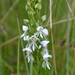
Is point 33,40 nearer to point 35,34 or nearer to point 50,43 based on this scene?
point 35,34

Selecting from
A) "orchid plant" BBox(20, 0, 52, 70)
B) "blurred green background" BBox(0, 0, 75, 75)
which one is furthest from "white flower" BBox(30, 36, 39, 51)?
"blurred green background" BBox(0, 0, 75, 75)

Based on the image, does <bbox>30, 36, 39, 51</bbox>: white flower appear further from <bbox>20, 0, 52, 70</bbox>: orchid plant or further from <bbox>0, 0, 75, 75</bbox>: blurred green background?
<bbox>0, 0, 75, 75</bbox>: blurred green background

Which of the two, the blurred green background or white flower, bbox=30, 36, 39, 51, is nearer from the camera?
white flower, bbox=30, 36, 39, 51

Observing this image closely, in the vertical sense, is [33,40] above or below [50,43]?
below

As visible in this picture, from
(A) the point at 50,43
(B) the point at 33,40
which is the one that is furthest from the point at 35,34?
(A) the point at 50,43

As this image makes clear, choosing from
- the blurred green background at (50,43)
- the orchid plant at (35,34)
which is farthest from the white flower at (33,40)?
the blurred green background at (50,43)

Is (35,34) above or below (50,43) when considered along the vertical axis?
below

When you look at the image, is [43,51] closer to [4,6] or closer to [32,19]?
[32,19]

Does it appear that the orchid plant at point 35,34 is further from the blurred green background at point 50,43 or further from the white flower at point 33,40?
the blurred green background at point 50,43

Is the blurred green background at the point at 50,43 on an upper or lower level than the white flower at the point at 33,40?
upper

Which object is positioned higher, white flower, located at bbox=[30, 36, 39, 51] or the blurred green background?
the blurred green background

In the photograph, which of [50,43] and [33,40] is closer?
[33,40]
